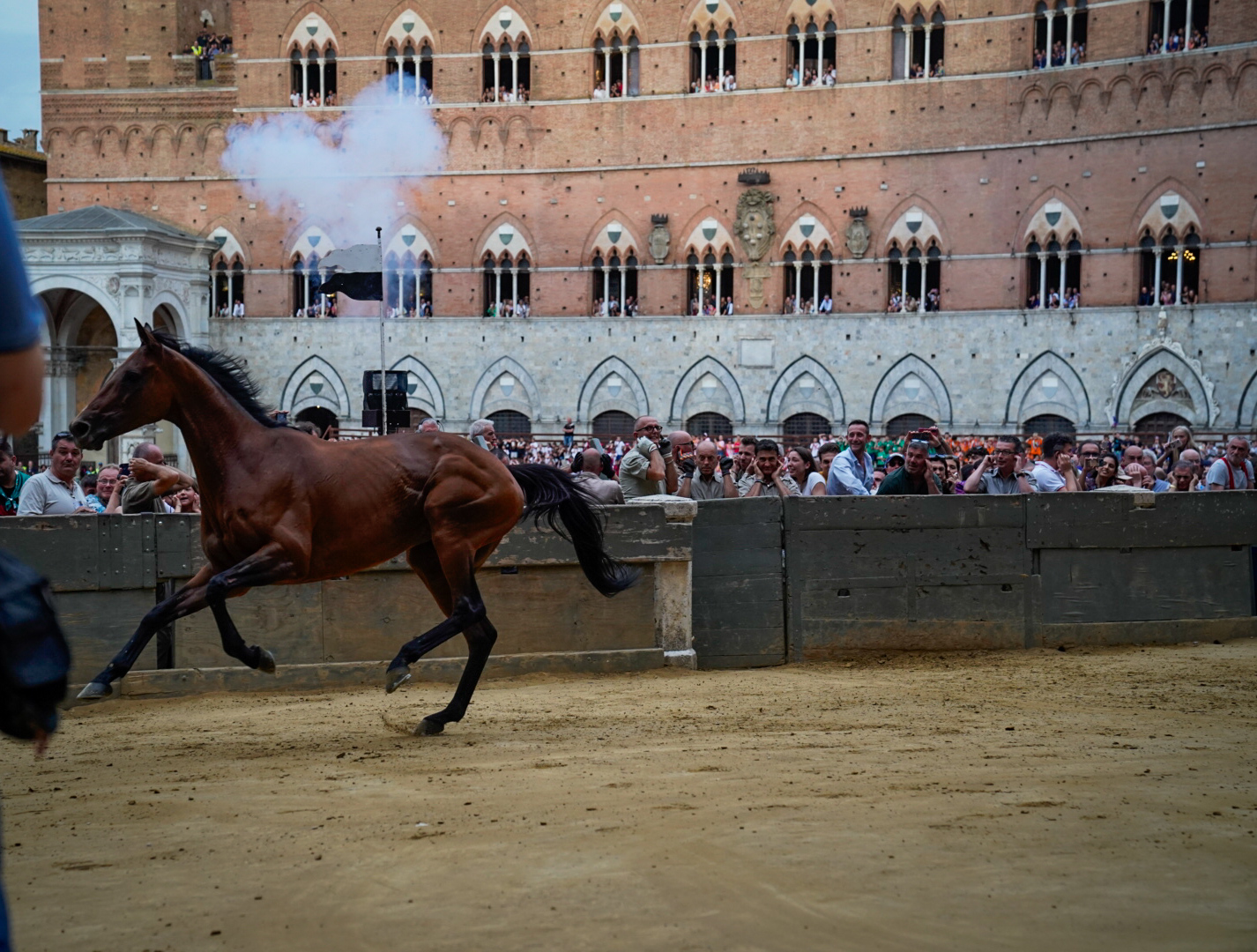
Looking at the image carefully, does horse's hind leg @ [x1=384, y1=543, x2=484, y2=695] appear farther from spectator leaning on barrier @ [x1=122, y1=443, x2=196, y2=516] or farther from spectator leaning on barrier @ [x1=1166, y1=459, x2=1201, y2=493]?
spectator leaning on barrier @ [x1=1166, y1=459, x2=1201, y2=493]

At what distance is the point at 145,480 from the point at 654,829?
6394mm

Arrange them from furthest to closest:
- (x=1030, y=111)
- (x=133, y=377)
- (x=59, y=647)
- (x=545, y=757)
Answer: (x=1030, y=111) → (x=133, y=377) → (x=545, y=757) → (x=59, y=647)

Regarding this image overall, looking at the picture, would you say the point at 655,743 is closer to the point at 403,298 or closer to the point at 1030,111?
the point at 1030,111

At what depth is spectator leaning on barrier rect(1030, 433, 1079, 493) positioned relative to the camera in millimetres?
13320

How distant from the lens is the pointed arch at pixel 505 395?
37312 millimetres

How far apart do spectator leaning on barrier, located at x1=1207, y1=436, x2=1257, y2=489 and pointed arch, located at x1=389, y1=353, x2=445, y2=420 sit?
25893 mm

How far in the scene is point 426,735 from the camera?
299 inches

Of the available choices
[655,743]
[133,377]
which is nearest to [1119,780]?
[655,743]

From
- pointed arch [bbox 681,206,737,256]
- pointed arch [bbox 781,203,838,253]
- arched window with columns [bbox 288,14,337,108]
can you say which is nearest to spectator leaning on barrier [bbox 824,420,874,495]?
pointed arch [bbox 781,203,838,253]

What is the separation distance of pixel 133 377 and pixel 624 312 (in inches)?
1184

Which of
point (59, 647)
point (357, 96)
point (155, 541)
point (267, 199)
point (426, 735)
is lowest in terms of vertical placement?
point (426, 735)

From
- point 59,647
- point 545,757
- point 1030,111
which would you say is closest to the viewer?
point 59,647

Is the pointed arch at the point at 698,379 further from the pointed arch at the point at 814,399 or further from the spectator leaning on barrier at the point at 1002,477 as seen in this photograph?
the spectator leaning on barrier at the point at 1002,477

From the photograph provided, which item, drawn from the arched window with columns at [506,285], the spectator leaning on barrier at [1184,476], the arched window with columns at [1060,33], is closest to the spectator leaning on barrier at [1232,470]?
the spectator leaning on barrier at [1184,476]
